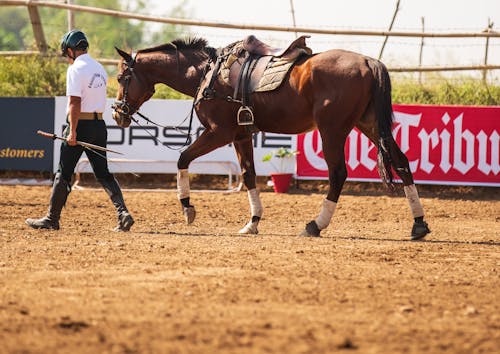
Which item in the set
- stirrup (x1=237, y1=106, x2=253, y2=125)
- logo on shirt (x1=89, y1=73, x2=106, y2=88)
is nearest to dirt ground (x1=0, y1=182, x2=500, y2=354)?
stirrup (x1=237, y1=106, x2=253, y2=125)

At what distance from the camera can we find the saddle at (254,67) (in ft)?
37.4

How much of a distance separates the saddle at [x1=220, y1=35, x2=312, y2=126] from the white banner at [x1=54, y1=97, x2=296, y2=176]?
537 cm

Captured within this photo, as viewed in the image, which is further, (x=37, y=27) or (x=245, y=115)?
(x=37, y=27)

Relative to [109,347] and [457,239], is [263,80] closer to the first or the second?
[457,239]

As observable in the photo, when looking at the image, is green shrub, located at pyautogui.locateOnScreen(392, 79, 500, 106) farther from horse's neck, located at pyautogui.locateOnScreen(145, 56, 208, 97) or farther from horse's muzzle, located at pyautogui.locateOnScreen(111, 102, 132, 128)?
horse's muzzle, located at pyautogui.locateOnScreen(111, 102, 132, 128)

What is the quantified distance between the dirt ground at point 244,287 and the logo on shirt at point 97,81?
1.64m

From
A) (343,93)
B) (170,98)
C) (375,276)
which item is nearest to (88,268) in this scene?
(375,276)

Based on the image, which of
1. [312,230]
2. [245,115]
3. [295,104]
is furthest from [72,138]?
[312,230]

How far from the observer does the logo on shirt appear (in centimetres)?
1101

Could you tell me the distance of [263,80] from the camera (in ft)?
37.5

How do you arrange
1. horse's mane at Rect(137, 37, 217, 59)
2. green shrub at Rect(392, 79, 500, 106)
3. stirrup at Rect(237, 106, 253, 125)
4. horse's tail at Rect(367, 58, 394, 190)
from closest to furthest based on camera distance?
horse's tail at Rect(367, 58, 394, 190) < stirrup at Rect(237, 106, 253, 125) < horse's mane at Rect(137, 37, 217, 59) < green shrub at Rect(392, 79, 500, 106)

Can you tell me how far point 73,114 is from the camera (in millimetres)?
10953

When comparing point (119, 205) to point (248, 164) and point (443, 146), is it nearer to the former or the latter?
point (248, 164)

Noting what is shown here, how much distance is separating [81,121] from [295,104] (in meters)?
2.39
